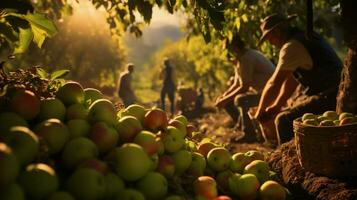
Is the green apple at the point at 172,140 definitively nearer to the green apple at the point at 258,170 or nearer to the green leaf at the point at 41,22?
the green apple at the point at 258,170

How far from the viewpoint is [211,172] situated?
295 centimetres

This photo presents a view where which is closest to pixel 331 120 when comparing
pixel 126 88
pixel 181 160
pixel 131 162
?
pixel 181 160

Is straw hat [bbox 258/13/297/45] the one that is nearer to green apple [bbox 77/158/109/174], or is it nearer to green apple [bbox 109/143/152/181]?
green apple [bbox 109/143/152/181]

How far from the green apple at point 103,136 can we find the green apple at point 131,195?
338mm

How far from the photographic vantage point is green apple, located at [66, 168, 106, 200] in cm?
205

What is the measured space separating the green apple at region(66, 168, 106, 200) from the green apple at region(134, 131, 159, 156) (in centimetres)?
45

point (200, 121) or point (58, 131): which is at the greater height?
point (58, 131)

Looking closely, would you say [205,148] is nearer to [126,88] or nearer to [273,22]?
[273,22]

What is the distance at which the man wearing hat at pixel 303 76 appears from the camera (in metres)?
5.34

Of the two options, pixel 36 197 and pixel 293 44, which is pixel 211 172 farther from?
pixel 293 44

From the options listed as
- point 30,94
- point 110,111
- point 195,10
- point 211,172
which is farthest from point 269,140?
point 30,94

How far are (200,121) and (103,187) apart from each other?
13.7 m

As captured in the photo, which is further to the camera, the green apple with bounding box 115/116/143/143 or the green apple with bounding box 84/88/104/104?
the green apple with bounding box 84/88/104/104

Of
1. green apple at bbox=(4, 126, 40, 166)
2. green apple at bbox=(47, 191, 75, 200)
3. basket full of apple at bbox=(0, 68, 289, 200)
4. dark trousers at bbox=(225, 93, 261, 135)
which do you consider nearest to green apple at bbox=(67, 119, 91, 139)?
basket full of apple at bbox=(0, 68, 289, 200)
